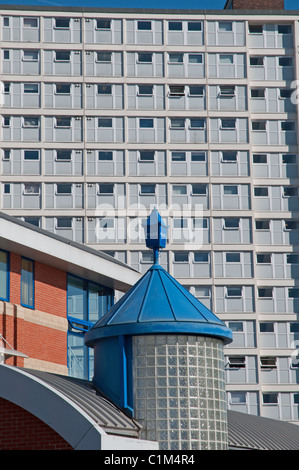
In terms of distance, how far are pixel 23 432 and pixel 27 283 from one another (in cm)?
1099

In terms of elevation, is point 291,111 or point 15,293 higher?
point 291,111

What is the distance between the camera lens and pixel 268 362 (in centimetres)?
6347

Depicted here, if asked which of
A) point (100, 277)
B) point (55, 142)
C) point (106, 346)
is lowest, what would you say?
point (106, 346)

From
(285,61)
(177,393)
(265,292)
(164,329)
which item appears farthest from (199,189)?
(177,393)

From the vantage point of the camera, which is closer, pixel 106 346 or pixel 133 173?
pixel 106 346

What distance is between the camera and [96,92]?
65.5m

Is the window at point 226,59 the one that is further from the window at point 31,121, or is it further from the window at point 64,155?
the window at point 31,121

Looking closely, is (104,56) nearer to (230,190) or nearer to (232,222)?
(230,190)

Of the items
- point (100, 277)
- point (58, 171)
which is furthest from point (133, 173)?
point (100, 277)

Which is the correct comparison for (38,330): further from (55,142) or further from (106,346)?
(55,142)

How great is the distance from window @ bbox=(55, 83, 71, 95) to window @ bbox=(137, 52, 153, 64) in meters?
5.23

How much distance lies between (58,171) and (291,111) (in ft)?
55.3
